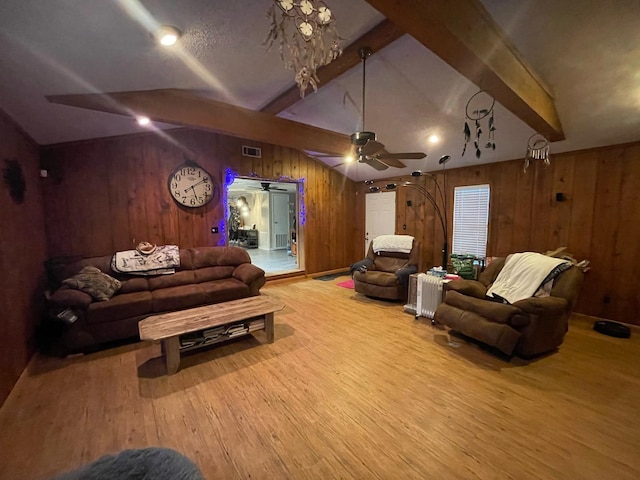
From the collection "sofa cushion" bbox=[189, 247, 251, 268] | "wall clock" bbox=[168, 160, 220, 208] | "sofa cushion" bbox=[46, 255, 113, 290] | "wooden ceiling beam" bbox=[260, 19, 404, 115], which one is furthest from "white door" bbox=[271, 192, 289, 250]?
"wooden ceiling beam" bbox=[260, 19, 404, 115]

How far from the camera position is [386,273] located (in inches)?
179

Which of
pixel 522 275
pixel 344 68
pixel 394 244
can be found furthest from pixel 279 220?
pixel 522 275

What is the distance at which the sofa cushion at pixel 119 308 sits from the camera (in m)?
2.81

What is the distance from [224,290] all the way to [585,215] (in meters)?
4.99

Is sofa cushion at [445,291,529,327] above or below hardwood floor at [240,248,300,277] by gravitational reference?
above

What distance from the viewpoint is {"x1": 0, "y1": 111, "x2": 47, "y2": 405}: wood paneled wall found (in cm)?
216

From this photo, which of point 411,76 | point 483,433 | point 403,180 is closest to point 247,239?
point 403,180

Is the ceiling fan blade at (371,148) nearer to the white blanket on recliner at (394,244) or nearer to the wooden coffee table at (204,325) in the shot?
the wooden coffee table at (204,325)

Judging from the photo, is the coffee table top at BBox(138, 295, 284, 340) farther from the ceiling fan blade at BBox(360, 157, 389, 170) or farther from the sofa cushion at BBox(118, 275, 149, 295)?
the ceiling fan blade at BBox(360, 157, 389, 170)

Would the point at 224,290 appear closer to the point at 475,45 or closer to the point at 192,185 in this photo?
the point at 192,185

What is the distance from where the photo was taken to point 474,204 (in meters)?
4.71

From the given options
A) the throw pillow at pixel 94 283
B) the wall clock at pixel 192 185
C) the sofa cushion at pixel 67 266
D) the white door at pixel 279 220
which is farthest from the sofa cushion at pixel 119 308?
the white door at pixel 279 220

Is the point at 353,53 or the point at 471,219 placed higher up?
the point at 353,53

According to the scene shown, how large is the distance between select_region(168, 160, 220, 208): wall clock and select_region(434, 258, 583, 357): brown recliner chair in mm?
4105
